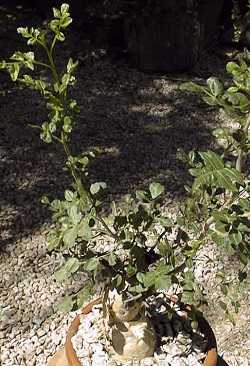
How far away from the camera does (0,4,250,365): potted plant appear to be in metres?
1.72

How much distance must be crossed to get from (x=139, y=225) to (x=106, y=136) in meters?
2.48

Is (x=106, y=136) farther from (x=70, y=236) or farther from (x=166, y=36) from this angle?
(x=70, y=236)

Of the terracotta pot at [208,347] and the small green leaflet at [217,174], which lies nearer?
the small green leaflet at [217,174]

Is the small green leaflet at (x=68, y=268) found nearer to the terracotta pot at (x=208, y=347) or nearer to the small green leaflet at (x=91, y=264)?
the small green leaflet at (x=91, y=264)

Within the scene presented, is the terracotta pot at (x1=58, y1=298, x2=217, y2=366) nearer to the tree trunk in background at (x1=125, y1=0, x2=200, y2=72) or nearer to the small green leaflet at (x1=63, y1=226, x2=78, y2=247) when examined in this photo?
the small green leaflet at (x1=63, y1=226, x2=78, y2=247)

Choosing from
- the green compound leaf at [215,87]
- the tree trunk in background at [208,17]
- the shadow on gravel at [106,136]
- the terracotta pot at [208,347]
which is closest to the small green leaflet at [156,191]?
the green compound leaf at [215,87]

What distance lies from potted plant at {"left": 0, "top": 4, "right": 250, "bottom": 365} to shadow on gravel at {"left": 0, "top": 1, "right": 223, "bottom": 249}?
1493 mm

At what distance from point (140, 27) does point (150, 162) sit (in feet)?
4.77

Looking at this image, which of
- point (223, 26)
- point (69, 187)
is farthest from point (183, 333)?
point (223, 26)

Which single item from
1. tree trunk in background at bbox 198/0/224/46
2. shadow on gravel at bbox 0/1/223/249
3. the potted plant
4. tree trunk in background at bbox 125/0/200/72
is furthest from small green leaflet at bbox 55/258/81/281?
Result: tree trunk in background at bbox 198/0/224/46

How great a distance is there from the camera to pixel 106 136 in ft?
14.5

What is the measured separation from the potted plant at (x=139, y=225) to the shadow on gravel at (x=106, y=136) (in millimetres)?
1493

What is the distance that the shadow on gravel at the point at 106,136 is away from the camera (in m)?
3.84

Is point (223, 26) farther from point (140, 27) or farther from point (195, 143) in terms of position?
point (195, 143)
